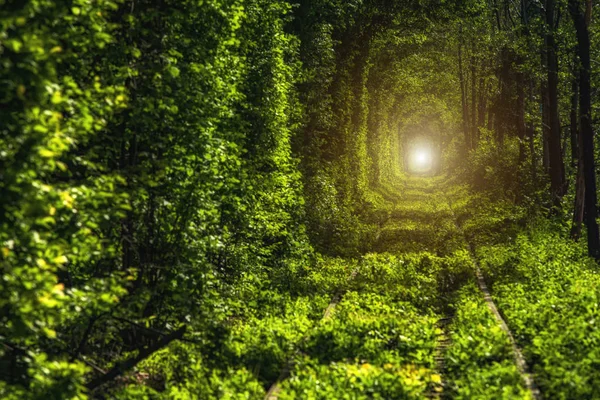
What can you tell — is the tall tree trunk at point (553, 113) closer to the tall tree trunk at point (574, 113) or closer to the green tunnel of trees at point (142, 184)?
the green tunnel of trees at point (142, 184)

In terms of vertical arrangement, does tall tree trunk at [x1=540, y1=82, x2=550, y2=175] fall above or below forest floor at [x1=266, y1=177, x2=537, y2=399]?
above

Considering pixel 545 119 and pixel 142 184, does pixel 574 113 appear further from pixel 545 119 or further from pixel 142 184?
pixel 142 184

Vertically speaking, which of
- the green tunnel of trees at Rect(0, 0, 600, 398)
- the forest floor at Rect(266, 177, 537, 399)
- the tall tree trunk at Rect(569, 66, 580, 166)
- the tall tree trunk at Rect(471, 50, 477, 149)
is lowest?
the forest floor at Rect(266, 177, 537, 399)

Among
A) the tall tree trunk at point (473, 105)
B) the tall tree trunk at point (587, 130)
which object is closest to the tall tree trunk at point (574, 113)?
the tall tree trunk at point (587, 130)

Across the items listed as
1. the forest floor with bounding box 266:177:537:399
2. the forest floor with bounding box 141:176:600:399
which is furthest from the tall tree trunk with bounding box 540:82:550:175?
the forest floor with bounding box 266:177:537:399

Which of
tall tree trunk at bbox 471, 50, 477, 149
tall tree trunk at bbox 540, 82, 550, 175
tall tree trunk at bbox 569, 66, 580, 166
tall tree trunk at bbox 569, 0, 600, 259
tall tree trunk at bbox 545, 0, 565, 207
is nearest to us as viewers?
tall tree trunk at bbox 569, 0, 600, 259

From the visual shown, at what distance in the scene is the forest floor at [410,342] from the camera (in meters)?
8.07

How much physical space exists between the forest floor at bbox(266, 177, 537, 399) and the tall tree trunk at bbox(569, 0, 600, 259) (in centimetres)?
369

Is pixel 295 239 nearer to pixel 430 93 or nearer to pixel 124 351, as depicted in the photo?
pixel 124 351

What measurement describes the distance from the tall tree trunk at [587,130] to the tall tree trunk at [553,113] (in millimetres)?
3599

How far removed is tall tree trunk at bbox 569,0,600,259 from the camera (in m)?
18.9

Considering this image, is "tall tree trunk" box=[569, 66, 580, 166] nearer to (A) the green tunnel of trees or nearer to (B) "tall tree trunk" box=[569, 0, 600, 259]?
(A) the green tunnel of trees

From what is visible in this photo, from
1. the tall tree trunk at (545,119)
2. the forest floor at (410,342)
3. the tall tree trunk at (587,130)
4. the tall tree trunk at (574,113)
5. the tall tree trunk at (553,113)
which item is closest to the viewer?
the forest floor at (410,342)

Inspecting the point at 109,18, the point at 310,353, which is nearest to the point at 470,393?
the point at 310,353
